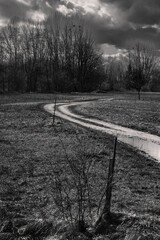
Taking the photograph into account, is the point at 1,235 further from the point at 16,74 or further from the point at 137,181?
the point at 16,74

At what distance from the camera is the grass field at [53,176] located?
6062mm

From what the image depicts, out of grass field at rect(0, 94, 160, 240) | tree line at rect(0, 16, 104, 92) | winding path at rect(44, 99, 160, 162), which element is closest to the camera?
grass field at rect(0, 94, 160, 240)

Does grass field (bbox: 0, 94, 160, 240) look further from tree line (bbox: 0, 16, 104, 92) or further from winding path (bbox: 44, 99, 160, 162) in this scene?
tree line (bbox: 0, 16, 104, 92)

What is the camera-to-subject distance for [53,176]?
9758mm

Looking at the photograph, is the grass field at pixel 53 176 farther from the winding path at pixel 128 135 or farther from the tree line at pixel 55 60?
the tree line at pixel 55 60

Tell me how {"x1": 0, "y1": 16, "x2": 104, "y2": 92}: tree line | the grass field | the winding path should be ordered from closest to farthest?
the grass field < the winding path < {"x1": 0, "y1": 16, "x2": 104, "y2": 92}: tree line

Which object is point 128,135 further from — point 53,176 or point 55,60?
point 55,60

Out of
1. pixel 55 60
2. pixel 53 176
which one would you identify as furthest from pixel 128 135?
pixel 55 60

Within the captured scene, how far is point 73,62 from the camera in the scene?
230 feet

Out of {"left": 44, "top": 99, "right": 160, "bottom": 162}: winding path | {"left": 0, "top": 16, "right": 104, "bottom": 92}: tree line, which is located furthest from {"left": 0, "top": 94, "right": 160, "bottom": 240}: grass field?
{"left": 0, "top": 16, "right": 104, "bottom": 92}: tree line

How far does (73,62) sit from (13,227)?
67432 mm

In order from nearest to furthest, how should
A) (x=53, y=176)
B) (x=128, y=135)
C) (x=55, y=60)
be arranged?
(x=53, y=176)
(x=128, y=135)
(x=55, y=60)

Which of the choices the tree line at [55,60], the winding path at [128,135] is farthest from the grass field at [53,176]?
the tree line at [55,60]

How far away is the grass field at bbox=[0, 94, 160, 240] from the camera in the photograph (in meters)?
6.06
